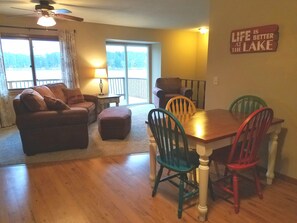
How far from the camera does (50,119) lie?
3219mm

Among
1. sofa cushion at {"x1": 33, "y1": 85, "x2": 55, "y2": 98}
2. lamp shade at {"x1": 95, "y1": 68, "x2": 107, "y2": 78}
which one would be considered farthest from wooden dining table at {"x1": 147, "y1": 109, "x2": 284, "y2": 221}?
lamp shade at {"x1": 95, "y1": 68, "x2": 107, "y2": 78}

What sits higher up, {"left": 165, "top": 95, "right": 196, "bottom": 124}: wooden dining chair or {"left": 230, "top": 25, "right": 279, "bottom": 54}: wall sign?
{"left": 230, "top": 25, "right": 279, "bottom": 54}: wall sign

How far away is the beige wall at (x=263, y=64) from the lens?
7.69 feet

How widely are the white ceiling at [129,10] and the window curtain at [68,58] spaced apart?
0.63 m

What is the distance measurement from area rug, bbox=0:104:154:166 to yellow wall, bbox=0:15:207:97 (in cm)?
217

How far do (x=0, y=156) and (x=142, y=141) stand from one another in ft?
7.18

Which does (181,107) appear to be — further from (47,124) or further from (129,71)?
(129,71)

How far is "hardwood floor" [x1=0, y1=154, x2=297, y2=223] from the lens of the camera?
6.34 ft

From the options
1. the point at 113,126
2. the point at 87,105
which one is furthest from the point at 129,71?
the point at 113,126

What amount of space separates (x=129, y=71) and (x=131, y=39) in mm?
1095

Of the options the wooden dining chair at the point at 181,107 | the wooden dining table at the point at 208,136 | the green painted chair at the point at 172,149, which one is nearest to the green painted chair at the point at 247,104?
the wooden dining table at the point at 208,136

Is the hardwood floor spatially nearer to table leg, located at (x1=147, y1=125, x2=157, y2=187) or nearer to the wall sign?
table leg, located at (x1=147, y1=125, x2=157, y2=187)

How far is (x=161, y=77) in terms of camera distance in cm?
702

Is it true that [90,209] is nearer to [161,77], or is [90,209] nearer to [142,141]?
[142,141]
